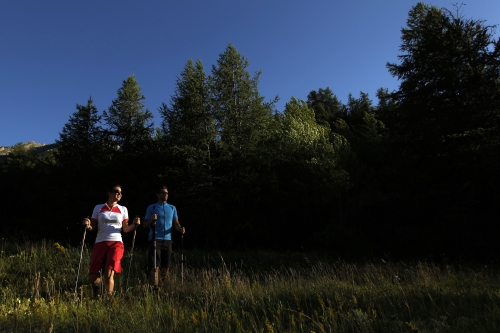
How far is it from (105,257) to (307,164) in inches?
583

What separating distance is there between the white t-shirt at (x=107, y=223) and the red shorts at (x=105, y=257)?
83 millimetres

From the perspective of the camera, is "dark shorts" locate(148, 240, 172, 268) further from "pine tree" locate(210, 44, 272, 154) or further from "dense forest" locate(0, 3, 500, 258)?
"pine tree" locate(210, 44, 272, 154)

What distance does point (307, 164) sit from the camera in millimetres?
18594

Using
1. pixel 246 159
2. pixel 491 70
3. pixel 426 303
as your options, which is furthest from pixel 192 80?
pixel 426 303

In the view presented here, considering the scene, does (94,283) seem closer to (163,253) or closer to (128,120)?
(163,253)

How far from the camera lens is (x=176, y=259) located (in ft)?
30.7

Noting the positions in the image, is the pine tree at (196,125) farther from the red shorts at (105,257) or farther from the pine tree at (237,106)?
the red shorts at (105,257)

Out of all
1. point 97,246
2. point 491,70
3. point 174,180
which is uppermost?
point 491,70

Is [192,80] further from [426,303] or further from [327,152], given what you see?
[426,303]

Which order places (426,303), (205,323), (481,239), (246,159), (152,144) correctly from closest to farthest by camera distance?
(205,323)
(426,303)
(481,239)
(246,159)
(152,144)

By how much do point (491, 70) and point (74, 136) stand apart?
2572 cm

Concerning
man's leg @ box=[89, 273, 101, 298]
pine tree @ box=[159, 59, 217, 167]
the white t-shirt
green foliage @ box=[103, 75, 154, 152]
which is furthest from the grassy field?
green foliage @ box=[103, 75, 154, 152]

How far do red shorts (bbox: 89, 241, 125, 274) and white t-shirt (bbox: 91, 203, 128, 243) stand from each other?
8 centimetres

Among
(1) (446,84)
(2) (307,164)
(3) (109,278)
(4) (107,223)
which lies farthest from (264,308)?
(2) (307,164)
